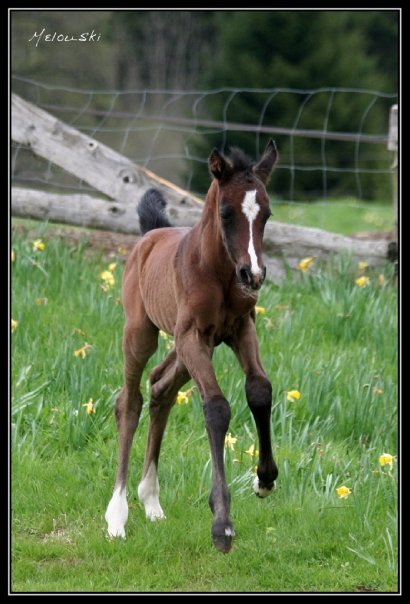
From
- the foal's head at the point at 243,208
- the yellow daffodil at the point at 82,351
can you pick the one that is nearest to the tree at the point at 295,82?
the yellow daffodil at the point at 82,351

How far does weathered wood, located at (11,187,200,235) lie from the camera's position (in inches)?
350

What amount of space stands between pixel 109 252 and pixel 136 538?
4.24 m

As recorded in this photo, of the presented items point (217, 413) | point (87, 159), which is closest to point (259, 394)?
point (217, 413)

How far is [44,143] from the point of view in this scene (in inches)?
360

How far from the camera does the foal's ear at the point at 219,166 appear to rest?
4.34 m

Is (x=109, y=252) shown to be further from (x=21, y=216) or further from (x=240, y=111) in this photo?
(x=240, y=111)

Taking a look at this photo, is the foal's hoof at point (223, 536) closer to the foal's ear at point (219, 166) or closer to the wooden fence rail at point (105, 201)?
the foal's ear at point (219, 166)

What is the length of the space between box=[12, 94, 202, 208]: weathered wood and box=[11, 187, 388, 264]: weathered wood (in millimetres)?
173

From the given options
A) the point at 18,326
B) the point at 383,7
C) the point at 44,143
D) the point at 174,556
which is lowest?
the point at 174,556

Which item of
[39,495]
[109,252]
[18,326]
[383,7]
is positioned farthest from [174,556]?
[109,252]

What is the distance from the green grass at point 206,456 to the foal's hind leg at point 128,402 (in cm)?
14

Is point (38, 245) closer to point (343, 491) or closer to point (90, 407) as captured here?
point (90, 407)

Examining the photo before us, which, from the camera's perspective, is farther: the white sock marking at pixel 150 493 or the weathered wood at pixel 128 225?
the weathered wood at pixel 128 225

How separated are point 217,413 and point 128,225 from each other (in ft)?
15.2
